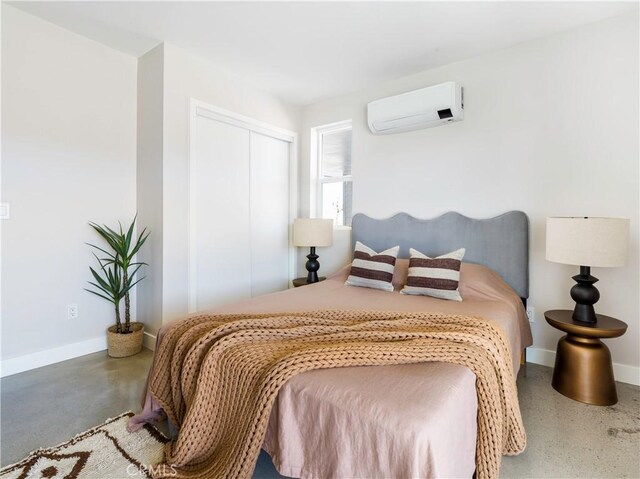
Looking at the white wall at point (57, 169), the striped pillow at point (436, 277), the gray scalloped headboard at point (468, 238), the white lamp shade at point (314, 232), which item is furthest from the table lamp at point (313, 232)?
the white wall at point (57, 169)

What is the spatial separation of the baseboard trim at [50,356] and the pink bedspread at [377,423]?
2.21 metres

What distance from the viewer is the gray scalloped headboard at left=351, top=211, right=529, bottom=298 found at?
8.00ft

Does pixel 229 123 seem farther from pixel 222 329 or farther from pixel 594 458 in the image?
pixel 594 458

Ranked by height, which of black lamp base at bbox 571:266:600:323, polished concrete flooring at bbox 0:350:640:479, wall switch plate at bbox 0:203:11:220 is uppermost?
wall switch plate at bbox 0:203:11:220

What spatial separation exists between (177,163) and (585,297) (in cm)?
309

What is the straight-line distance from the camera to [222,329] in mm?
1413

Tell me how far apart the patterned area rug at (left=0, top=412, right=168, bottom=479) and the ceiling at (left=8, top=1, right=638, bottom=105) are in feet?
8.48

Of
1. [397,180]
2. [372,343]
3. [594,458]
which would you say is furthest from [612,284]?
[372,343]

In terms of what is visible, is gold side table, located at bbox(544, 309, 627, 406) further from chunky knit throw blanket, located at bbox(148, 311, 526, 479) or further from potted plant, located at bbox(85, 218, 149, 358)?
potted plant, located at bbox(85, 218, 149, 358)

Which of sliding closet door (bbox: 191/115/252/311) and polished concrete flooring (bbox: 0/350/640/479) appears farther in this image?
sliding closet door (bbox: 191/115/252/311)

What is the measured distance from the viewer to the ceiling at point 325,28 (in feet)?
6.95

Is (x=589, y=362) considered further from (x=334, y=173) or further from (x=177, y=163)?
(x=177, y=163)

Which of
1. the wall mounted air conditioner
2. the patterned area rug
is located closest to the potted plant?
the patterned area rug

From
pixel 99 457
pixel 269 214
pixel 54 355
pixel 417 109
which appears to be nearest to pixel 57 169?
pixel 54 355
